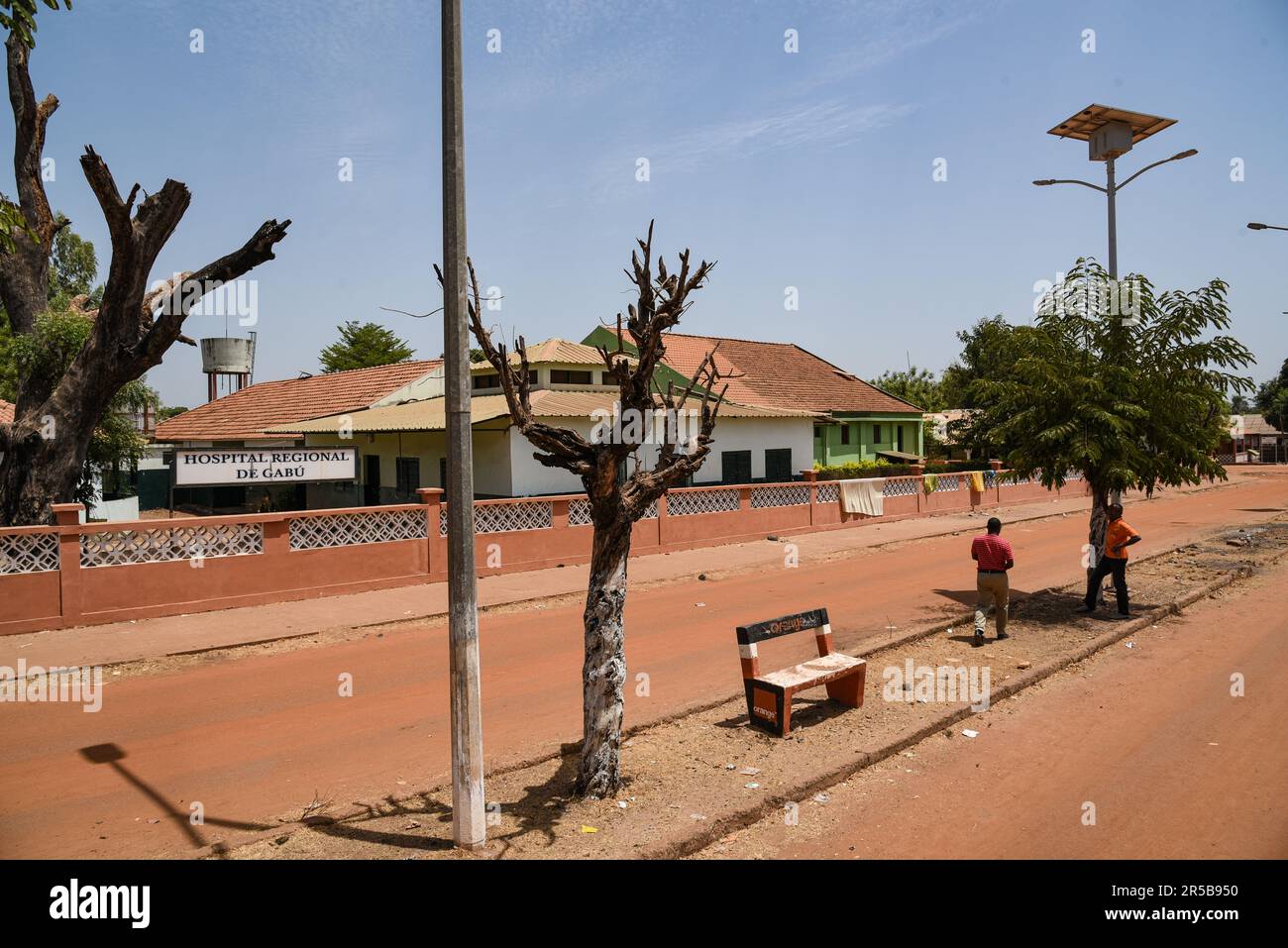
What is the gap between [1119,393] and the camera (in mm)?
12070

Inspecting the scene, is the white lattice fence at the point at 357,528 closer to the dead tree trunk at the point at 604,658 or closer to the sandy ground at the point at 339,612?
the sandy ground at the point at 339,612

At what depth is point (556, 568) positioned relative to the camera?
55.5 feet

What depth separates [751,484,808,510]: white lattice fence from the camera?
71.4 feet

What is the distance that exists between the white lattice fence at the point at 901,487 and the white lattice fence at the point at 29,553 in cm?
2070

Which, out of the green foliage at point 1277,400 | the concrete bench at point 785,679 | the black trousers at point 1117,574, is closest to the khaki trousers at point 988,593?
the black trousers at point 1117,574

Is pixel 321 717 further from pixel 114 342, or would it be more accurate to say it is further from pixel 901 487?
pixel 901 487

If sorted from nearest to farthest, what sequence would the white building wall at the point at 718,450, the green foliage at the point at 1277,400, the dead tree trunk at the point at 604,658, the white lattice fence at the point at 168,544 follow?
the dead tree trunk at the point at 604,658 < the white lattice fence at the point at 168,544 < the white building wall at the point at 718,450 < the green foliage at the point at 1277,400

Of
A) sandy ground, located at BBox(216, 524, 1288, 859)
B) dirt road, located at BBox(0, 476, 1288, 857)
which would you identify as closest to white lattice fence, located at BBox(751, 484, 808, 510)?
dirt road, located at BBox(0, 476, 1288, 857)

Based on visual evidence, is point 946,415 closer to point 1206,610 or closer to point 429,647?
point 1206,610

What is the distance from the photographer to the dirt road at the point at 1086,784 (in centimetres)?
537

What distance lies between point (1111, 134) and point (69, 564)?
1630cm

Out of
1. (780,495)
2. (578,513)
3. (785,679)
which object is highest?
(780,495)

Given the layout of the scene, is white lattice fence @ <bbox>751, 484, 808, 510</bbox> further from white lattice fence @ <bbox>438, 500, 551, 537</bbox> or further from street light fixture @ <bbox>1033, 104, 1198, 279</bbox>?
street light fixture @ <bbox>1033, 104, 1198, 279</bbox>

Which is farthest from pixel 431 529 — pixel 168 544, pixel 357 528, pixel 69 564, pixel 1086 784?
pixel 1086 784
